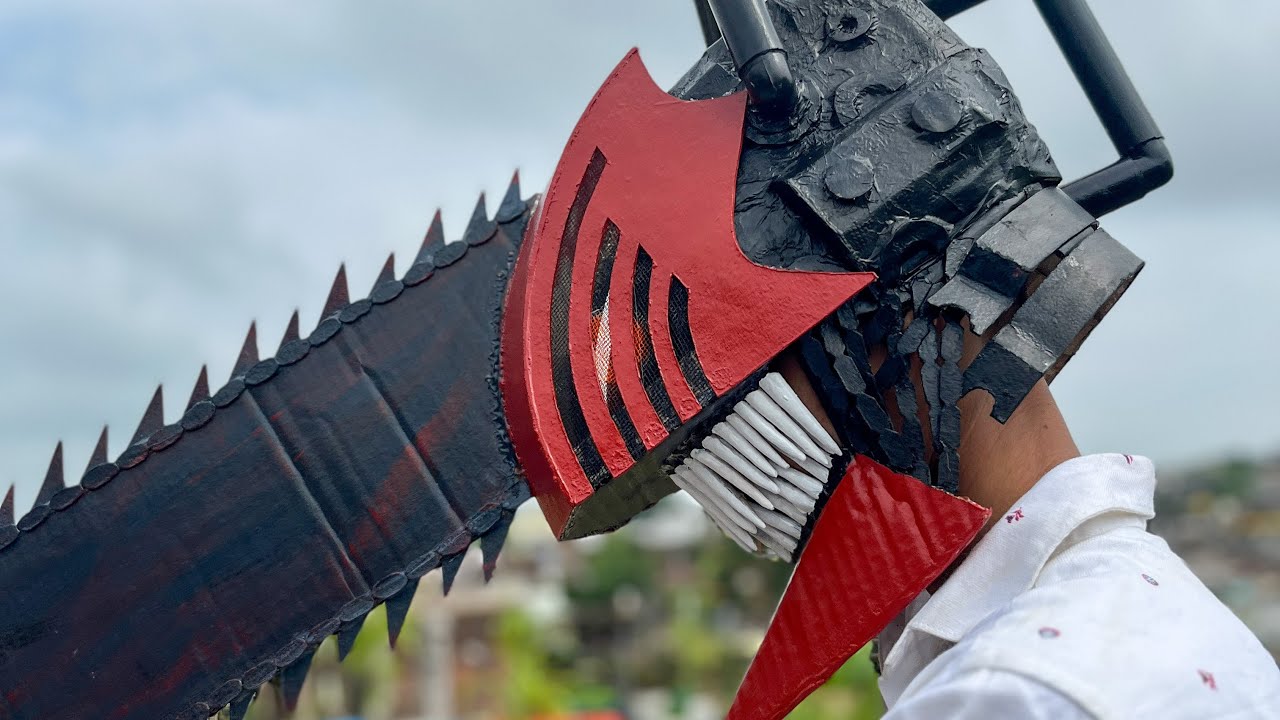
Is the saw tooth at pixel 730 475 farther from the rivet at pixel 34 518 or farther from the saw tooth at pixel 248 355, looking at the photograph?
the rivet at pixel 34 518

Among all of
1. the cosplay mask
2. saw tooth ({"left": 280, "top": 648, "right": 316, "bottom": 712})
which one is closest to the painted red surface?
the cosplay mask

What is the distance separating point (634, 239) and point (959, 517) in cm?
65

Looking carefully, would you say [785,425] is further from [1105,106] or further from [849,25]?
[1105,106]

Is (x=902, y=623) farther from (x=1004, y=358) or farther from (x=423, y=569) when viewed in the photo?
(x=423, y=569)

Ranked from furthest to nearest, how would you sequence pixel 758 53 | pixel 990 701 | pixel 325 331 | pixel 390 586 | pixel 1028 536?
pixel 325 331, pixel 390 586, pixel 758 53, pixel 1028 536, pixel 990 701

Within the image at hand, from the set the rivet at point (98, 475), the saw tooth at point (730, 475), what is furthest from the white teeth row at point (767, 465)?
the rivet at point (98, 475)

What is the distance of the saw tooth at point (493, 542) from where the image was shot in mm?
1776

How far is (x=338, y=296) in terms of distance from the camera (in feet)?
6.34

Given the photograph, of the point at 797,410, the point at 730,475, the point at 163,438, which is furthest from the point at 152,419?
the point at 797,410

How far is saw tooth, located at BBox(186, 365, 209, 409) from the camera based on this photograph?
1867 mm

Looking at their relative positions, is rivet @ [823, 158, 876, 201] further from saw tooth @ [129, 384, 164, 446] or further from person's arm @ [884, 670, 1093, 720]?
saw tooth @ [129, 384, 164, 446]

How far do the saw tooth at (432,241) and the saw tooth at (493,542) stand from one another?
48 centimetres

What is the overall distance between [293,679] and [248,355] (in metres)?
0.55

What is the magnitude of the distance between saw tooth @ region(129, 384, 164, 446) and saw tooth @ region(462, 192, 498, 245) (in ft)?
1.91
